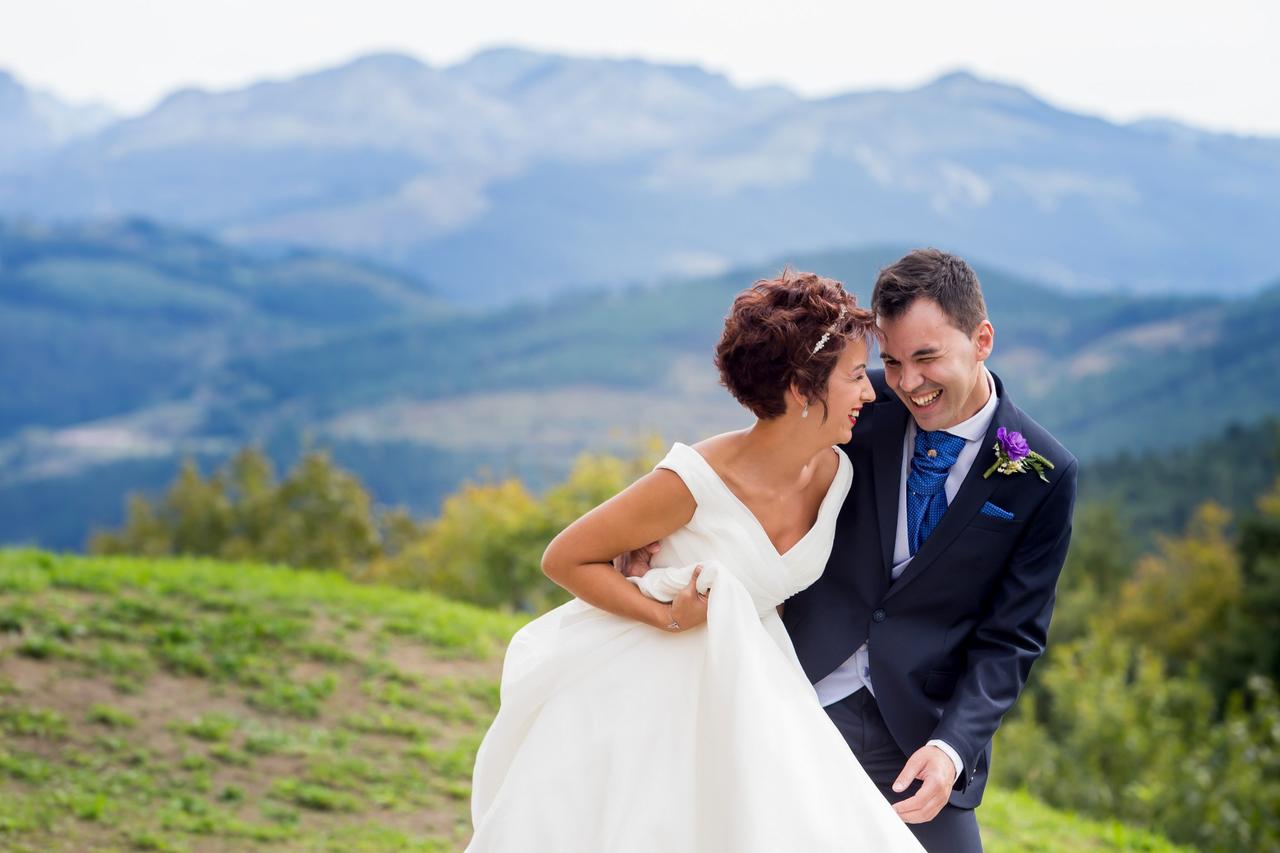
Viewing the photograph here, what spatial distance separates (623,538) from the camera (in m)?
3.47

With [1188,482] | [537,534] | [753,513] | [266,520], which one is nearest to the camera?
[753,513]

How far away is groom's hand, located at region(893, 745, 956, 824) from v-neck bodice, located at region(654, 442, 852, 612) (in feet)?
1.77

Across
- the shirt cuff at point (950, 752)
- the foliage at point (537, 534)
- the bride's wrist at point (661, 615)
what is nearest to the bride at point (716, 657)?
the bride's wrist at point (661, 615)

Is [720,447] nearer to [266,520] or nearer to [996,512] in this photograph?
[996,512]

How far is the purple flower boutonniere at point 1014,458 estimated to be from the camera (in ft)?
11.6

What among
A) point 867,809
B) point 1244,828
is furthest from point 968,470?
point 1244,828

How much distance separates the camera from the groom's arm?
353 cm

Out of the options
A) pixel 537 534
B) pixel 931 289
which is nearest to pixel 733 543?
pixel 931 289

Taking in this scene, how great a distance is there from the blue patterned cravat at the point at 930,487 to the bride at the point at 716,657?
0.23 meters

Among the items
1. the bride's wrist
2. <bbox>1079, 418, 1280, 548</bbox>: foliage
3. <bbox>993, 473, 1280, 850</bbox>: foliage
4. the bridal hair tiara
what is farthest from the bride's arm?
<bbox>1079, 418, 1280, 548</bbox>: foliage

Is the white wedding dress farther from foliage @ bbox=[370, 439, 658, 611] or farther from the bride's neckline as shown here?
foliage @ bbox=[370, 439, 658, 611]

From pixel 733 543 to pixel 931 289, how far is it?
81cm

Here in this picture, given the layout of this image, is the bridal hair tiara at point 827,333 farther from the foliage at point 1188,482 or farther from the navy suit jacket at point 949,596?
the foliage at point 1188,482

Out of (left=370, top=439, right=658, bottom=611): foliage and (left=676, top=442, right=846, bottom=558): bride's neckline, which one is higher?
(left=676, top=442, right=846, bottom=558): bride's neckline
